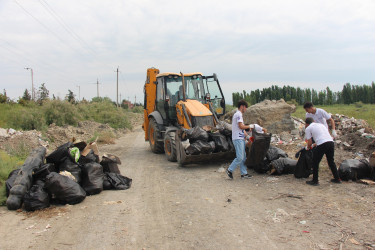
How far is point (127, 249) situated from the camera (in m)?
3.56

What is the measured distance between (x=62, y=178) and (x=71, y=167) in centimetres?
73

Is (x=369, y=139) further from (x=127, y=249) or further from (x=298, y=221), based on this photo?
(x=127, y=249)

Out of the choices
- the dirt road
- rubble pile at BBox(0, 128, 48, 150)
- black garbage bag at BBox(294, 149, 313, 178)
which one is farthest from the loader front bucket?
rubble pile at BBox(0, 128, 48, 150)

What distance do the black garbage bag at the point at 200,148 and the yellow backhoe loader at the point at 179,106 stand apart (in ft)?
1.11

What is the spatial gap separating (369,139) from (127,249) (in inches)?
314

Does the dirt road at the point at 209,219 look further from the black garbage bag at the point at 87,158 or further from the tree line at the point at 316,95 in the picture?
the tree line at the point at 316,95

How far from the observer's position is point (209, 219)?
442 cm

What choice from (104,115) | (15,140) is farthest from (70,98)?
(15,140)

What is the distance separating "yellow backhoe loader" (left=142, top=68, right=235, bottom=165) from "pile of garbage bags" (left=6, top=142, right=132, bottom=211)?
7.59ft

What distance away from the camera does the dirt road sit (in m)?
3.71

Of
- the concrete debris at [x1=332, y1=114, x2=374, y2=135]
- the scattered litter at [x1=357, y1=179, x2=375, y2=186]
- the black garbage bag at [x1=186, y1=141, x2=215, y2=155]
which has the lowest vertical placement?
the scattered litter at [x1=357, y1=179, x2=375, y2=186]

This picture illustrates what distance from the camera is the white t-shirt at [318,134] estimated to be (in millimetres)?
5836

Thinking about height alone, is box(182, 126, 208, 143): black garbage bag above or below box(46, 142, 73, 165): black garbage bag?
above

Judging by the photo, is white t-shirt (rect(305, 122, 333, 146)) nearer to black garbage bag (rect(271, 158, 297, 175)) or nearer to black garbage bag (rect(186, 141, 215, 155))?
black garbage bag (rect(271, 158, 297, 175))
